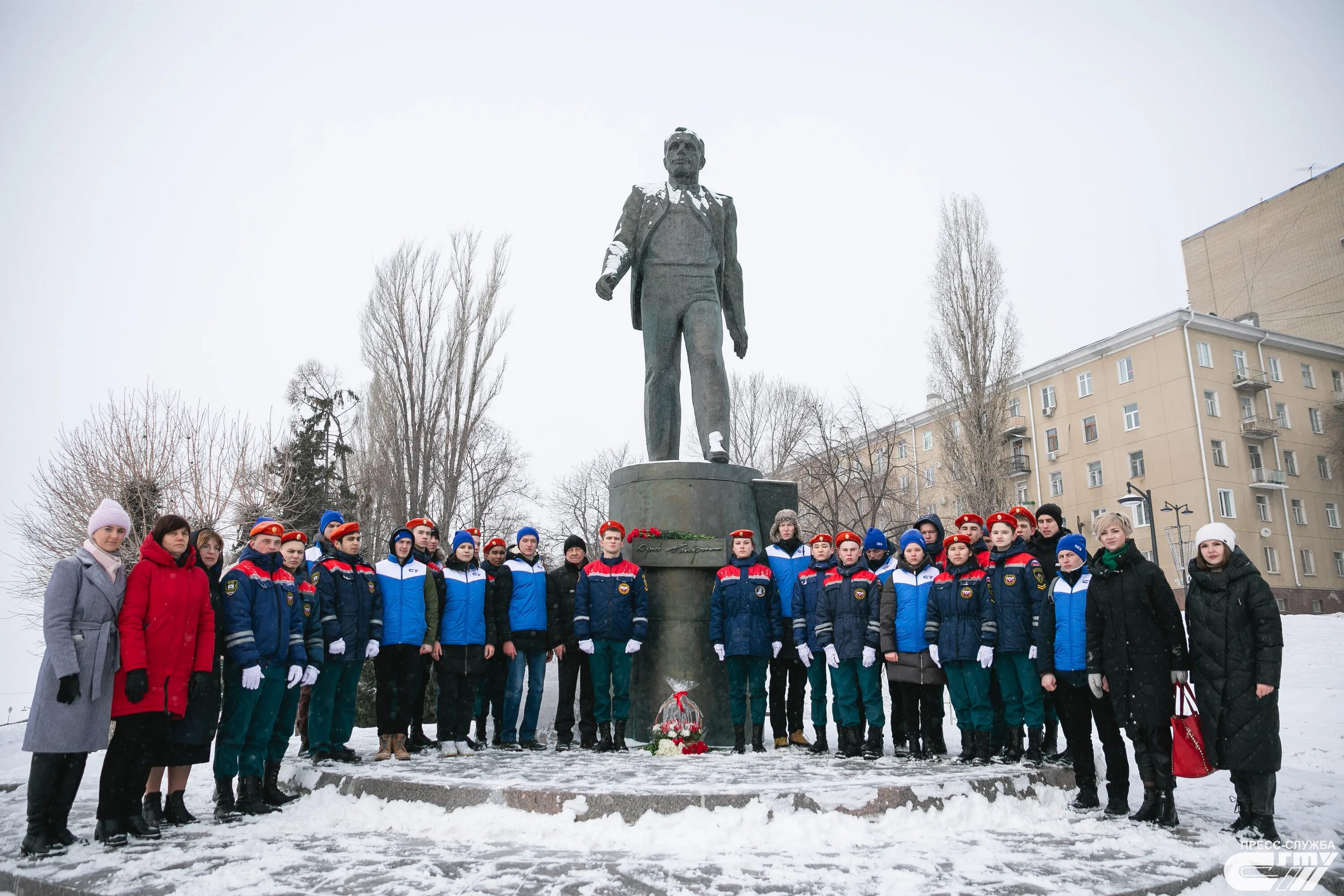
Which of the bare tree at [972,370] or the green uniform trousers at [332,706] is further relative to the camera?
the bare tree at [972,370]

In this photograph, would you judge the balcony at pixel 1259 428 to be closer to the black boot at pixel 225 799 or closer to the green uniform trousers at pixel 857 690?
the green uniform trousers at pixel 857 690

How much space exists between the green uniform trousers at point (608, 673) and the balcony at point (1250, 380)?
33282mm

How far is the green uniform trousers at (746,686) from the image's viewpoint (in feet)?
23.0

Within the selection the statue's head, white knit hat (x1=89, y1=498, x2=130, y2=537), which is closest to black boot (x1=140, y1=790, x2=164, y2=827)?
white knit hat (x1=89, y1=498, x2=130, y2=537)

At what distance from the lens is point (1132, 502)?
18266mm

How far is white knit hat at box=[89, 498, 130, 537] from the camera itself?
470 centimetres

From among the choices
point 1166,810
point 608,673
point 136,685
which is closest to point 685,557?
point 608,673

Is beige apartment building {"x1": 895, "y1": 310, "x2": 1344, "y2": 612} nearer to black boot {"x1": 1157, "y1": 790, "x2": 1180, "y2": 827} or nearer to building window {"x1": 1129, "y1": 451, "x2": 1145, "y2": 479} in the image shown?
building window {"x1": 1129, "y1": 451, "x2": 1145, "y2": 479}

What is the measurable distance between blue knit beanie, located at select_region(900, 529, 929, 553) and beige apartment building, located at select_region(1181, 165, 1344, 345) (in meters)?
35.6

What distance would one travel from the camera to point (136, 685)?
457cm

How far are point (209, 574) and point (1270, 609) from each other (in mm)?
5981

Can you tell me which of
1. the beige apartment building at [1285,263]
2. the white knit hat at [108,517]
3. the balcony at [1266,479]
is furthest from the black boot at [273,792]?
the beige apartment building at [1285,263]

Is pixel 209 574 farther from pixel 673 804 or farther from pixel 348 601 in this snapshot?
pixel 673 804

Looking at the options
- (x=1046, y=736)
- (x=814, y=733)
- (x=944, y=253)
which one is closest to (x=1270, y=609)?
(x=1046, y=736)
